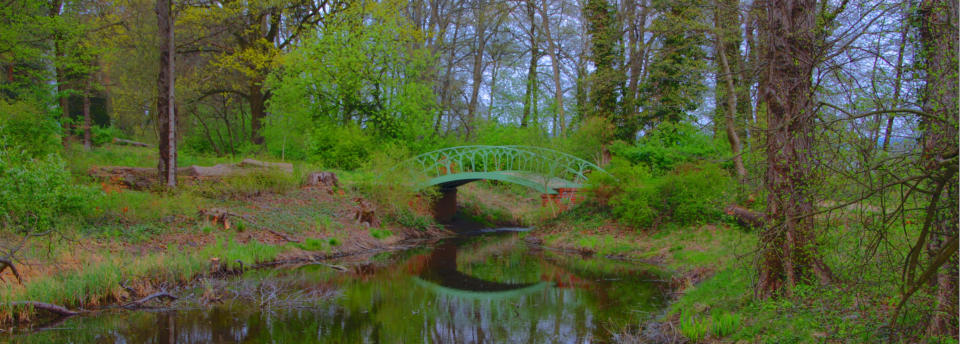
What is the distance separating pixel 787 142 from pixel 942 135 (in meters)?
2.57

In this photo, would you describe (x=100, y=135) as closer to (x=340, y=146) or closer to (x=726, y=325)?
(x=340, y=146)

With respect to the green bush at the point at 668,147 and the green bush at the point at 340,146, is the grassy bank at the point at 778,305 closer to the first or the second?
the green bush at the point at 668,147

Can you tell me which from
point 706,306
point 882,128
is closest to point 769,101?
point 882,128

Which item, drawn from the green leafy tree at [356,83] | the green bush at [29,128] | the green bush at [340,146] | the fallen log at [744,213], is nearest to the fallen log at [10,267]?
the green bush at [29,128]

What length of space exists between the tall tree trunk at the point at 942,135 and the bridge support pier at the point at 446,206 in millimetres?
18264

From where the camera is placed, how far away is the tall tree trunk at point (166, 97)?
44.2ft

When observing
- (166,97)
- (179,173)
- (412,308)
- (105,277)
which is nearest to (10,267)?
(105,277)

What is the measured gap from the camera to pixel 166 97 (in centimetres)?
1366

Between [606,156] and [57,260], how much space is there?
17558 millimetres

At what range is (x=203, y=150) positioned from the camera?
2616 cm

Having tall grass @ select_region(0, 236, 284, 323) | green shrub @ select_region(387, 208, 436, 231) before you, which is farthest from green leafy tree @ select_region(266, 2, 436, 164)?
tall grass @ select_region(0, 236, 284, 323)

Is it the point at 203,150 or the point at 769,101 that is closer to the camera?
the point at 769,101

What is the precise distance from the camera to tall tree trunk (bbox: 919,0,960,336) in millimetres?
3502

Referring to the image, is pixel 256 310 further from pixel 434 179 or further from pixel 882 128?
pixel 434 179
